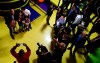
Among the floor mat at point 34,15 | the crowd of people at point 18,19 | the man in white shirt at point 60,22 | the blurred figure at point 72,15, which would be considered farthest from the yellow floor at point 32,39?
the blurred figure at point 72,15

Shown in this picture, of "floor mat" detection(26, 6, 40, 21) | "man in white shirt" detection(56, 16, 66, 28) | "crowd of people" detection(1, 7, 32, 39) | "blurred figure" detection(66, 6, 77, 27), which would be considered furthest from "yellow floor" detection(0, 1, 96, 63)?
"blurred figure" detection(66, 6, 77, 27)

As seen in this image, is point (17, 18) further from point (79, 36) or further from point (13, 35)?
point (79, 36)

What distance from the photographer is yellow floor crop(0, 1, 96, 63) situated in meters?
6.99

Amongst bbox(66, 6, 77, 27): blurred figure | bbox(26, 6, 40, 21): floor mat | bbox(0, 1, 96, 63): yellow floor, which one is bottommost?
bbox(0, 1, 96, 63): yellow floor

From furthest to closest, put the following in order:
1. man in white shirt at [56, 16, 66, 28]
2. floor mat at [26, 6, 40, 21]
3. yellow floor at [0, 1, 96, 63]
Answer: floor mat at [26, 6, 40, 21], man in white shirt at [56, 16, 66, 28], yellow floor at [0, 1, 96, 63]

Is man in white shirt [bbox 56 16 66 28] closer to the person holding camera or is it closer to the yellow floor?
the yellow floor

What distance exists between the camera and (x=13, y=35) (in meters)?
7.64

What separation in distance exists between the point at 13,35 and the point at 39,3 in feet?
9.46

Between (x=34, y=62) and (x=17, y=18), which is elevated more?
(x=17, y=18)

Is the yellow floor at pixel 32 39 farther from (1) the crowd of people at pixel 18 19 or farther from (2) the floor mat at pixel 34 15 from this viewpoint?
(1) the crowd of people at pixel 18 19

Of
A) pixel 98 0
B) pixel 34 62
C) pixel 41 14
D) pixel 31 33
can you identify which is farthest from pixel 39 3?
pixel 34 62

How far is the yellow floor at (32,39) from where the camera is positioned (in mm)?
6993

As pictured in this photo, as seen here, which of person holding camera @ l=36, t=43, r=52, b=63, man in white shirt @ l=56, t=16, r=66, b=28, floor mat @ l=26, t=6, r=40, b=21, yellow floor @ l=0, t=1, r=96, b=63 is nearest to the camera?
person holding camera @ l=36, t=43, r=52, b=63

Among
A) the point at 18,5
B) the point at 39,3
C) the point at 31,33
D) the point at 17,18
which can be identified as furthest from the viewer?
the point at 39,3
